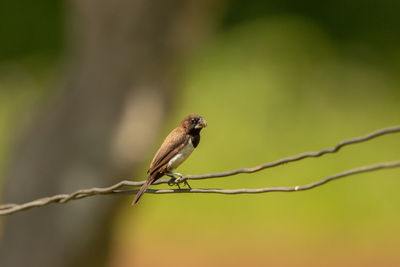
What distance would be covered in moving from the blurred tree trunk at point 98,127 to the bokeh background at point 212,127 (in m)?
0.01

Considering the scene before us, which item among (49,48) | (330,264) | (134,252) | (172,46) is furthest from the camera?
(49,48)

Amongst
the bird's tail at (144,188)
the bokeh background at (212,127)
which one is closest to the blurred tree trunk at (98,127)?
the bokeh background at (212,127)

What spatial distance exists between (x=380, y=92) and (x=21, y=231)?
21.2ft

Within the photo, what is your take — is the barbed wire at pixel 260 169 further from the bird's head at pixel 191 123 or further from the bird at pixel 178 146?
the bird's head at pixel 191 123

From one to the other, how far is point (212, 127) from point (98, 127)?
3900 millimetres

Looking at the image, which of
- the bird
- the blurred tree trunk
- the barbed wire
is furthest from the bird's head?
the blurred tree trunk

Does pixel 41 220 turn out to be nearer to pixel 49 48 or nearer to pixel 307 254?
pixel 307 254

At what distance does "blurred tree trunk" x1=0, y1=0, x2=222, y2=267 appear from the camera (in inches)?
297

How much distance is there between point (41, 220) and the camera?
7723 millimetres

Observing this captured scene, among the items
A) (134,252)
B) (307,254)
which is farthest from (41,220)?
(307,254)

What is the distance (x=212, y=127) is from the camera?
11398 mm

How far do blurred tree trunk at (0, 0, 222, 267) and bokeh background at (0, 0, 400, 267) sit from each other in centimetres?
1

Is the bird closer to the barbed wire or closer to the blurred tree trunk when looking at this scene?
the barbed wire

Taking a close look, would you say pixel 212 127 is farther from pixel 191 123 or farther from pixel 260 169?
pixel 260 169
